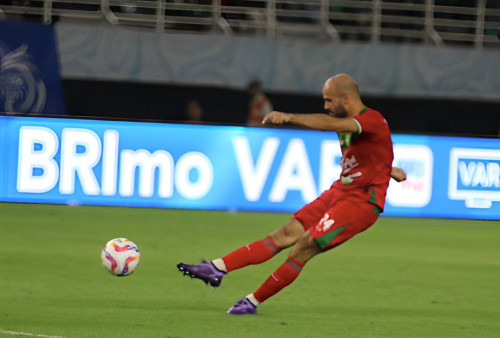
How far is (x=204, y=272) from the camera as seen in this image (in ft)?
23.8

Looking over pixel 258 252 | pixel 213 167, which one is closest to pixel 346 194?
pixel 258 252

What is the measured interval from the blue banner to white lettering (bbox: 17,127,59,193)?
4.25m

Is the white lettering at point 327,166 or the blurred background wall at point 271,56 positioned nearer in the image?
the white lettering at point 327,166

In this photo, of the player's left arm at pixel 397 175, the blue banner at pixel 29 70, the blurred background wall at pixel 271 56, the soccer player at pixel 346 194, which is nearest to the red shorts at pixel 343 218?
the soccer player at pixel 346 194

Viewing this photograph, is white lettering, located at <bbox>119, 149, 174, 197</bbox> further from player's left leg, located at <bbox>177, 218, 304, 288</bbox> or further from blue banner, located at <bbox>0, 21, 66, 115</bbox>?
player's left leg, located at <bbox>177, 218, 304, 288</bbox>

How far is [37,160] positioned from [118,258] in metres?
6.30

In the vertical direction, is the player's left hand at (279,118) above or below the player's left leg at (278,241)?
above

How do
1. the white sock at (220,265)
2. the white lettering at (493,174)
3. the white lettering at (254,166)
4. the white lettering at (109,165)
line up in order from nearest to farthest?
1. the white sock at (220,265)
2. the white lettering at (109,165)
3. the white lettering at (254,166)
4. the white lettering at (493,174)

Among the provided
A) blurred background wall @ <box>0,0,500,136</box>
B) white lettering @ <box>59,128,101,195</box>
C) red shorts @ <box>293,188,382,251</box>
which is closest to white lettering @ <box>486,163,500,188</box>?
blurred background wall @ <box>0,0,500,136</box>

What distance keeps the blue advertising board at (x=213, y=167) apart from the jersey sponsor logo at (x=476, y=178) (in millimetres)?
15

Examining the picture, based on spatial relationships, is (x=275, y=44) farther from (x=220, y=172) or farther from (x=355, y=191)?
(x=355, y=191)

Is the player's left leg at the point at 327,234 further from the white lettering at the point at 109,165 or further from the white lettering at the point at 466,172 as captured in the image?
Answer: the white lettering at the point at 466,172

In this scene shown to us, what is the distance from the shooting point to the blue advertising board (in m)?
13.9

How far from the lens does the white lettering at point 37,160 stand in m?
13.8
